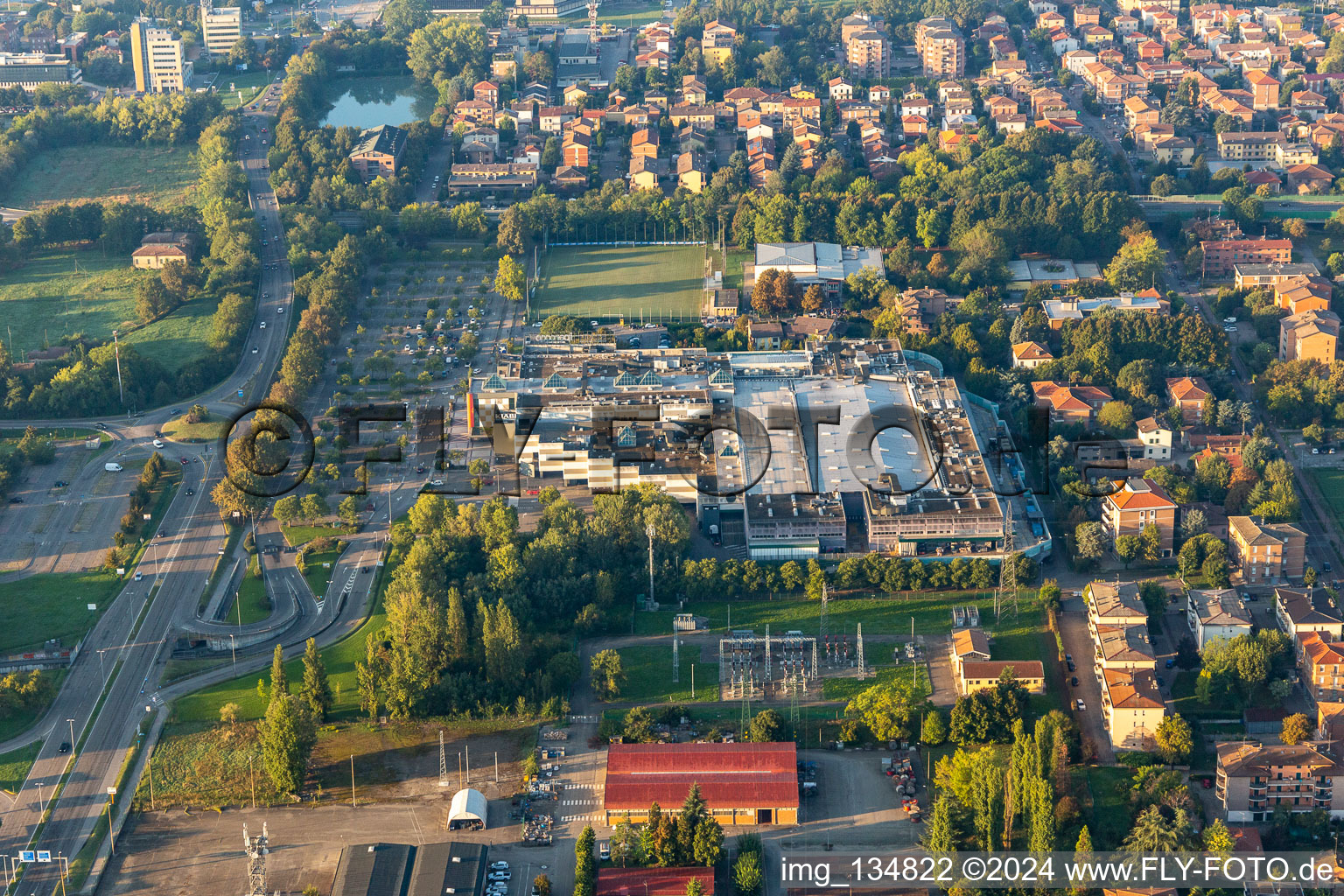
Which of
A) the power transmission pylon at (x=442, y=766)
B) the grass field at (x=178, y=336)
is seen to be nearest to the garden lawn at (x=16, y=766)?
the power transmission pylon at (x=442, y=766)

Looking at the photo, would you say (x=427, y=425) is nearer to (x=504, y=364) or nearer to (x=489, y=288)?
(x=504, y=364)

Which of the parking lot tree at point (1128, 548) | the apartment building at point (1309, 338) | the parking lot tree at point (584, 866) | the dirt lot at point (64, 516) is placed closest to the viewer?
the parking lot tree at point (584, 866)

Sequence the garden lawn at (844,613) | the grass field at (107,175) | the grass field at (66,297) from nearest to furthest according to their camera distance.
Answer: the garden lawn at (844,613) < the grass field at (66,297) < the grass field at (107,175)

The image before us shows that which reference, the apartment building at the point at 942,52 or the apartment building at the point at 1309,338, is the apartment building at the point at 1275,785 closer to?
the apartment building at the point at 1309,338

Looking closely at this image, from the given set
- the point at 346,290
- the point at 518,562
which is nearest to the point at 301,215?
the point at 346,290

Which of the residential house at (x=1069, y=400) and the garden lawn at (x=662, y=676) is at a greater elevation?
the residential house at (x=1069, y=400)

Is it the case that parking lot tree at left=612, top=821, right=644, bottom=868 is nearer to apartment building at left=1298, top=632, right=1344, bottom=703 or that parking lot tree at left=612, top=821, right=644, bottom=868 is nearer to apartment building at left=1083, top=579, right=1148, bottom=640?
apartment building at left=1083, top=579, right=1148, bottom=640

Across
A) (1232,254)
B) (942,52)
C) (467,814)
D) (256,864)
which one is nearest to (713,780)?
(467,814)

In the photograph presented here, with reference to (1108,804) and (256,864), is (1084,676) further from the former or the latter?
(256,864)
